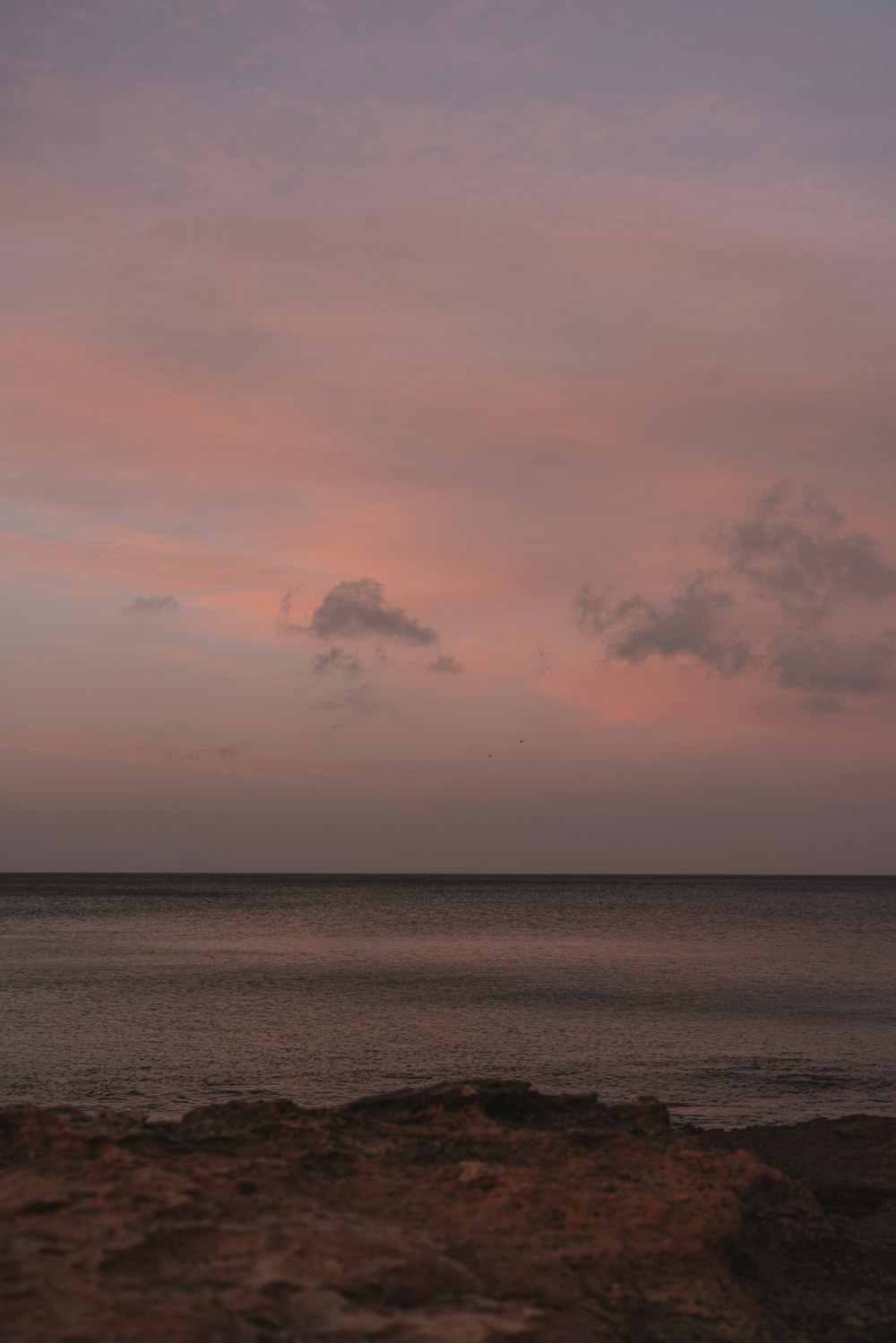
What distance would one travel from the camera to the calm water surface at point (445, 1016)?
23953 millimetres

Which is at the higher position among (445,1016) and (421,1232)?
(421,1232)

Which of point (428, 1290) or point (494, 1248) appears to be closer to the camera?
point (428, 1290)

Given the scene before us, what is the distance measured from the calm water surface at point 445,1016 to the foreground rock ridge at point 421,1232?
11464mm

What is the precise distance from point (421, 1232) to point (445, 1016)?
91.5ft

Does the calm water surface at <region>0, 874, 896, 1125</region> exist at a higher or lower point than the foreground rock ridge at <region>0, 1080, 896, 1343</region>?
lower

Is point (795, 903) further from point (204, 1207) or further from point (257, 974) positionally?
point (204, 1207)

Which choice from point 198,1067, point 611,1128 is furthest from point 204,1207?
point 198,1067

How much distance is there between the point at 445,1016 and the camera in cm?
3481

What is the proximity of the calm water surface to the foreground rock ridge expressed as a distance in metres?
11.5

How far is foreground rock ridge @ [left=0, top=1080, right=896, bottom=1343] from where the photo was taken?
6.34 metres

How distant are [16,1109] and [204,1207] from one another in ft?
10.2

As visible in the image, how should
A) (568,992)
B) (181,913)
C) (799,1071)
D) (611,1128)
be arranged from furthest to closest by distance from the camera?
(181,913), (568,992), (799,1071), (611,1128)

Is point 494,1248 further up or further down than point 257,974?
further up

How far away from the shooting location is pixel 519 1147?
9.88 metres
